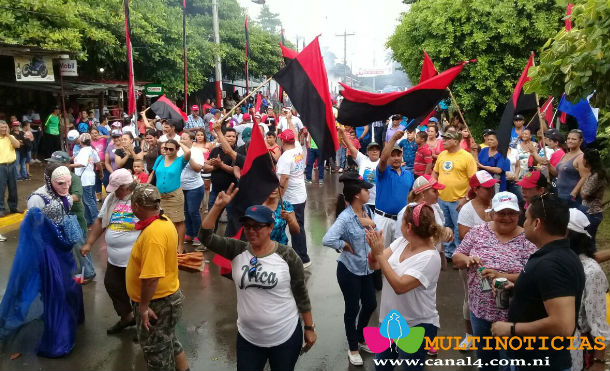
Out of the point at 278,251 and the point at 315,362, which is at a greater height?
the point at 278,251

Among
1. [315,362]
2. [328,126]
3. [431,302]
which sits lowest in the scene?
[315,362]

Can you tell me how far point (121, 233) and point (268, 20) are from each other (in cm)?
8797

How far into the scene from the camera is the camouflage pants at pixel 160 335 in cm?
404

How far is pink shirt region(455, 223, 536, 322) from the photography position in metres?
3.78

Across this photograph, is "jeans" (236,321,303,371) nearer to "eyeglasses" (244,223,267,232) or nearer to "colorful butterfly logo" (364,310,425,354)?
"colorful butterfly logo" (364,310,425,354)

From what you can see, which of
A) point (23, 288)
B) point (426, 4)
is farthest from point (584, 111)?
point (426, 4)

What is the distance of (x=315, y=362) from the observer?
4848 mm

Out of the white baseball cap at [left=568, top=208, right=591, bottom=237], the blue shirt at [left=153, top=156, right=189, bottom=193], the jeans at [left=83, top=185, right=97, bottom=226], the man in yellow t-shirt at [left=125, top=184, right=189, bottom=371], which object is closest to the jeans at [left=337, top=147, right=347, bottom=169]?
the jeans at [left=83, top=185, right=97, bottom=226]

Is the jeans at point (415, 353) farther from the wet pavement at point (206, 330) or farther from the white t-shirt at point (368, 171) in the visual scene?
the white t-shirt at point (368, 171)

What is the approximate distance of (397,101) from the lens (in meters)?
5.90

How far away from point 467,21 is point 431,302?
12.6 metres

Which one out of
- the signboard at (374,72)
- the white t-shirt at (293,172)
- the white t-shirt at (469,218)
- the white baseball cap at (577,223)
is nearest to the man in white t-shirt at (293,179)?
the white t-shirt at (293,172)

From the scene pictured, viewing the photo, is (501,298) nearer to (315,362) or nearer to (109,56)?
(315,362)

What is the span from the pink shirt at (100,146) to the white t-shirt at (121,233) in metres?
5.96
